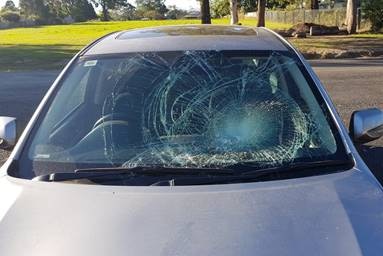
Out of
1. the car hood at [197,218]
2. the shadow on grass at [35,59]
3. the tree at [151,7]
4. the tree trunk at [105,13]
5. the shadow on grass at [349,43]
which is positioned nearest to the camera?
the car hood at [197,218]

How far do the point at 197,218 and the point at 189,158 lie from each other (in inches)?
23.9

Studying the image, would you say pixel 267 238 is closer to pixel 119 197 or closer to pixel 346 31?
pixel 119 197

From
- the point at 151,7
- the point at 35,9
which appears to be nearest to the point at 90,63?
the point at 35,9

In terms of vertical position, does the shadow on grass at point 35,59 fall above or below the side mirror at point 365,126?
below

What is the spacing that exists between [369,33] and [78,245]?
2989cm

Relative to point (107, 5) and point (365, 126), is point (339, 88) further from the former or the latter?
point (107, 5)

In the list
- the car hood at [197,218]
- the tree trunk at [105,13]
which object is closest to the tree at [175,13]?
the tree trunk at [105,13]

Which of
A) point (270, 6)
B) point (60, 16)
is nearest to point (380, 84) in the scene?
point (270, 6)

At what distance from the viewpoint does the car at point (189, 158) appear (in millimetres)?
2193

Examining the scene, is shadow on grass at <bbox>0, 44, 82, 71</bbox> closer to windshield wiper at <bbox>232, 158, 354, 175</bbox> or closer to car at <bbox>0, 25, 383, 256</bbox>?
car at <bbox>0, 25, 383, 256</bbox>

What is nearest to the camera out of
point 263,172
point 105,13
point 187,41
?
point 263,172

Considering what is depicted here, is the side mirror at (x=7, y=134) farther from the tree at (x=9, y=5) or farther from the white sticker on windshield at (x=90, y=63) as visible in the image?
the tree at (x=9, y=5)

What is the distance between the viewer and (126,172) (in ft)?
8.93

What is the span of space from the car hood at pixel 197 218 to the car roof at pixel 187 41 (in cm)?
106
